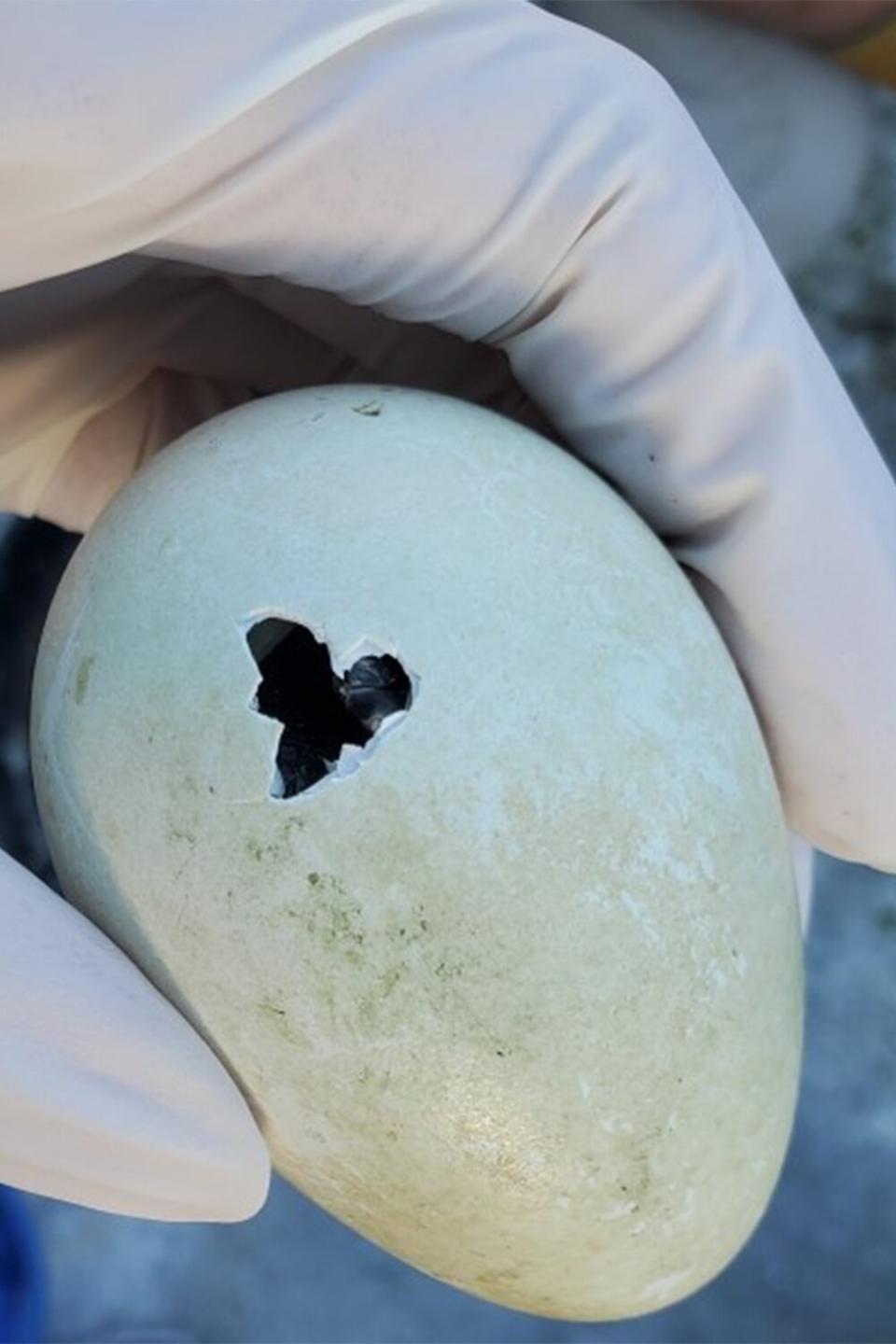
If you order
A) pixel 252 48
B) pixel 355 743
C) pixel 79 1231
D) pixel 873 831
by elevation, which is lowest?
pixel 79 1231

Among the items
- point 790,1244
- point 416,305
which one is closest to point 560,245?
point 416,305

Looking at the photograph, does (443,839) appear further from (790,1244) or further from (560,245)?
(790,1244)

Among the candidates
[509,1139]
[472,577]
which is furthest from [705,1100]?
[472,577]

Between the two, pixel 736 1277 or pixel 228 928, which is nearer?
pixel 228 928

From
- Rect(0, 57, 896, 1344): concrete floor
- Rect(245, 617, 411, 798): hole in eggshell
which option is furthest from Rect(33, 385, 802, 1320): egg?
Rect(0, 57, 896, 1344): concrete floor

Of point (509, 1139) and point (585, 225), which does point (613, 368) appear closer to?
point (585, 225)

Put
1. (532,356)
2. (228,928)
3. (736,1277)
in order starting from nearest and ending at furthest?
1. (228,928)
2. (532,356)
3. (736,1277)

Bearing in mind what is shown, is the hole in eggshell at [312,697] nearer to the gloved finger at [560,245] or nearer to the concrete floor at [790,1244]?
the gloved finger at [560,245]
